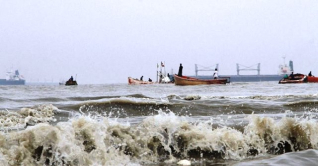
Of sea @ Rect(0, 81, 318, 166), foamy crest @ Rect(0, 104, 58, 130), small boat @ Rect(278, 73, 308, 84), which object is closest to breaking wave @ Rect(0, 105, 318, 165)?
sea @ Rect(0, 81, 318, 166)

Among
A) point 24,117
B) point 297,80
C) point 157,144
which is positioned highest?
point 297,80

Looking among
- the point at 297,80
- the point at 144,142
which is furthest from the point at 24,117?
the point at 297,80

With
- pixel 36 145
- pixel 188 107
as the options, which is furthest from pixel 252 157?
pixel 188 107

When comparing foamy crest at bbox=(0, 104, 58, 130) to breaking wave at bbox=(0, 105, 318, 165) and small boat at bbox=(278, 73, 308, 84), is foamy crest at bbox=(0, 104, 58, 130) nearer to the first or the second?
breaking wave at bbox=(0, 105, 318, 165)

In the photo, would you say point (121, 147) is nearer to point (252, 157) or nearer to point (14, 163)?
point (14, 163)

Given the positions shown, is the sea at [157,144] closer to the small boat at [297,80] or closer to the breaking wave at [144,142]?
the breaking wave at [144,142]

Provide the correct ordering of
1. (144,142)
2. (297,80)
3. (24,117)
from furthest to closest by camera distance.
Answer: (297,80) < (24,117) < (144,142)

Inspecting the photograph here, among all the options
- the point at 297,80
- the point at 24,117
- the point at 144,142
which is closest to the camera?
the point at 144,142

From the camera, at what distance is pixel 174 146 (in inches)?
200

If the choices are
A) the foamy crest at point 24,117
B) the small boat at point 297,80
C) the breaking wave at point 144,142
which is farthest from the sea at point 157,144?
the small boat at point 297,80

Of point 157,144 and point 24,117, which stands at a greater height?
point 24,117

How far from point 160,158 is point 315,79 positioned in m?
53.8

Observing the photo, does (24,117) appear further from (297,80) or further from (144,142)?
(297,80)

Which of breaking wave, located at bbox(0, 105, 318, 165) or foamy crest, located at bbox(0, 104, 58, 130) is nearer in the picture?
breaking wave, located at bbox(0, 105, 318, 165)
